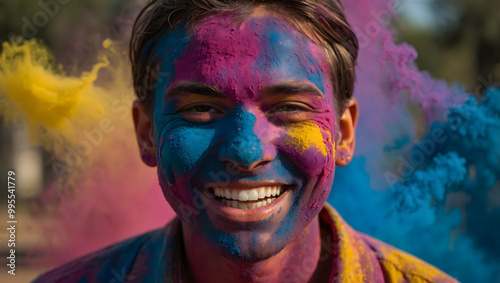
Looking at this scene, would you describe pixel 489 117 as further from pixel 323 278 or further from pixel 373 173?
pixel 323 278

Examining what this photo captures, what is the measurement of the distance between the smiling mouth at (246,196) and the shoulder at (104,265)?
0.65 meters

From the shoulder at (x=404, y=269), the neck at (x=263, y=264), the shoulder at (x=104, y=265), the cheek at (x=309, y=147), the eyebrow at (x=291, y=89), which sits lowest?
the shoulder at (x=104, y=265)

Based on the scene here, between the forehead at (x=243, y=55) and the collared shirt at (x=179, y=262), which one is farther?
the collared shirt at (x=179, y=262)

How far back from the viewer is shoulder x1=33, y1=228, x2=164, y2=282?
239 centimetres

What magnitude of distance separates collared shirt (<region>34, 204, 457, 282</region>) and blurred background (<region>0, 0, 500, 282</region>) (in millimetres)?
1084

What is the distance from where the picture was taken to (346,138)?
228 cm

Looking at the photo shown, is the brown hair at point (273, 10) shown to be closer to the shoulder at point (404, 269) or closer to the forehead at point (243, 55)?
the forehead at point (243, 55)

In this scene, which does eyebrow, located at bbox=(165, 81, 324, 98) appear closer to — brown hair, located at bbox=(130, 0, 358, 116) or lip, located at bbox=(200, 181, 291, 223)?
brown hair, located at bbox=(130, 0, 358, 116)

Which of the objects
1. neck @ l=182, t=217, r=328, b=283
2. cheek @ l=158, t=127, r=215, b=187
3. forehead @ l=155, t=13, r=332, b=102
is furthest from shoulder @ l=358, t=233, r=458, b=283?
cheek @ l=158, t=127, r=215, b=187

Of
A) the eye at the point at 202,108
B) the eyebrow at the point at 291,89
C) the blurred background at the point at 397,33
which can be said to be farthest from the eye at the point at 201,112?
the blurred background at the point at 397,33

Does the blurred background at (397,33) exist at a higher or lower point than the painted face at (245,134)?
higher

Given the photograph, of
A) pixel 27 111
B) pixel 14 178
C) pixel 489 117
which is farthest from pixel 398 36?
pixel 14 178

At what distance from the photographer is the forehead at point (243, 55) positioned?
185 cm

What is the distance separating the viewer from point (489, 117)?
2.73 m
